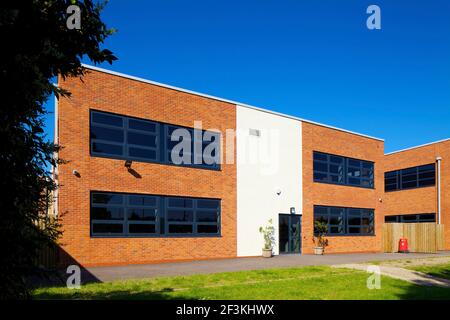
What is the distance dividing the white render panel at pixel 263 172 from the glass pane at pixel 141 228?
15.3 ft

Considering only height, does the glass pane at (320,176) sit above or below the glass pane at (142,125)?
below

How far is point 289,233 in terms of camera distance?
72.4 feet

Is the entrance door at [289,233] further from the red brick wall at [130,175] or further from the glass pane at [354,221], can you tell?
the glass pane at [354,221]

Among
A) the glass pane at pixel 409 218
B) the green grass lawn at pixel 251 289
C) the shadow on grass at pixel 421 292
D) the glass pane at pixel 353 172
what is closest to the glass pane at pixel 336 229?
the glass pane at pixel 353 172

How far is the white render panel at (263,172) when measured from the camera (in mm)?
20078

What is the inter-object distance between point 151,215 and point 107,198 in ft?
6.81

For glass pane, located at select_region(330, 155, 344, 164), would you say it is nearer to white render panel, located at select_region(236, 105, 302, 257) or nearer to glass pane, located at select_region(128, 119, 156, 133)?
white render panel, located at select_region(236, 105, 302, 257)

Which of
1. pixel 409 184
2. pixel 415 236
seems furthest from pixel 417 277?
pixel 409 184

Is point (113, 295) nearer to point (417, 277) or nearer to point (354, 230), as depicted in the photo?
point (417, 277)

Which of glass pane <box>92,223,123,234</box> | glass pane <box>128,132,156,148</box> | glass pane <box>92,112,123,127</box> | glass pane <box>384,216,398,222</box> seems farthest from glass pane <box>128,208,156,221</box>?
glass pane <box>384,216,398,222</box>

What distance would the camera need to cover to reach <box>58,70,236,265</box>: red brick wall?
49.3ft

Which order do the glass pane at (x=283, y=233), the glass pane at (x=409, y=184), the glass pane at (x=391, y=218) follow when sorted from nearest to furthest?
the glass pane at (x=283, y=233) < the glass pane at (x=409, y=184) < the glass pane at (x=391, y=218)
